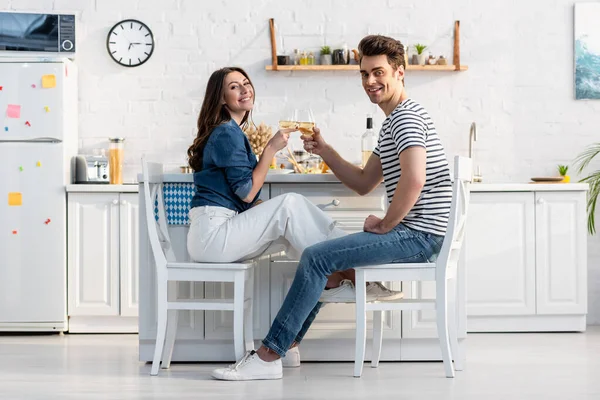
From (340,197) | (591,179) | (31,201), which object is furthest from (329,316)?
(591,179)

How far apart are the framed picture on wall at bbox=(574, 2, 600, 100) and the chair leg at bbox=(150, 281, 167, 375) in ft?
10.7

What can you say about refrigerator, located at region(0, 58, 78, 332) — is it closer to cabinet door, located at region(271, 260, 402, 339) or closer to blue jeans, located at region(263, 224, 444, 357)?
cabinet door, located at region(271, 260, 402, 339)

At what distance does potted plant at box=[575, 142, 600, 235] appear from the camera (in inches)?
203

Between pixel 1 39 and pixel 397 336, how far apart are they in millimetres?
3054

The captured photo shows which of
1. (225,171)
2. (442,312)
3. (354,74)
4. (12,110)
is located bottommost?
(442,312)

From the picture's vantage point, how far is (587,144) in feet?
18.0

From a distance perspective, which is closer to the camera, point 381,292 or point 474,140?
point 381,292

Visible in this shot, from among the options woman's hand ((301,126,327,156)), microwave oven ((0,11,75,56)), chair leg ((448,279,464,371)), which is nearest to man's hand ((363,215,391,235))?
woman's hand ((301,126,327,156))

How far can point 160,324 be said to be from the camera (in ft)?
11.1

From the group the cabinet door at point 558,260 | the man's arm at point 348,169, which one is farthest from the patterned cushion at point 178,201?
the cabinet door at point 558,260

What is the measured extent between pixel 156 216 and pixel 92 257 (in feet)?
4.97

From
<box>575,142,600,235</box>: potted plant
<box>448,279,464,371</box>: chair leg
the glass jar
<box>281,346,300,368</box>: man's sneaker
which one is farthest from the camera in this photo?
the glass jar

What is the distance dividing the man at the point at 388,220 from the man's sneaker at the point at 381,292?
86 millimetres

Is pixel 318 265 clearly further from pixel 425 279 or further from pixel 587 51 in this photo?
pixel 587 51
